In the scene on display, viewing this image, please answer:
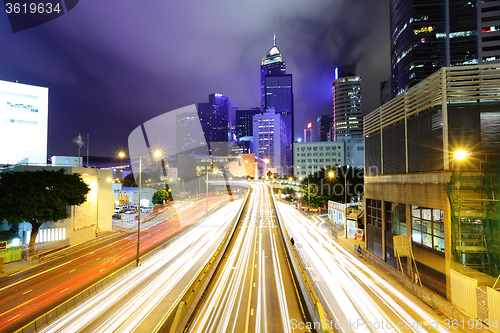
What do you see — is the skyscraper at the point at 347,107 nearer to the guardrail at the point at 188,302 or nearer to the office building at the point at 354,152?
the office building at the point at 354,152

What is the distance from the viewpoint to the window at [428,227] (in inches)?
598

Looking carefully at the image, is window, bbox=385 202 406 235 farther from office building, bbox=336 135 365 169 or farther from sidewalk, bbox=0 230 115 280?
office building, bbox=336 135 365 169

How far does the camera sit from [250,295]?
14.9m

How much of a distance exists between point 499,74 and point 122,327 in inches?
1007

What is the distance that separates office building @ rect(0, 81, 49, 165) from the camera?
141ft

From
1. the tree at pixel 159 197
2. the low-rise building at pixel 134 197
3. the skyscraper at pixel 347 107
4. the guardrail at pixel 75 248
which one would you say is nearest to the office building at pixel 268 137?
the skyscraper at pixel 347 107

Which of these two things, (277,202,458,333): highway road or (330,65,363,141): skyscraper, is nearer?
(277,202,458,333): highway road

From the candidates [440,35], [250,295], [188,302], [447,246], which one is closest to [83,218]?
[188,302]

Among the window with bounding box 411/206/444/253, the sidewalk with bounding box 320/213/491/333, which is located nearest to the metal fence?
the sidewalk with bounding box 320/213/491/333

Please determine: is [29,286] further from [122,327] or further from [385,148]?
[385,148]

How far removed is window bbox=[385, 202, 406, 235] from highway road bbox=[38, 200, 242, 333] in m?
17.0

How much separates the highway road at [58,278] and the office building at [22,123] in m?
28.9

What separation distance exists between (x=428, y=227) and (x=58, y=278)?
27283mm

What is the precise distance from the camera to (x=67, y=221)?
28.2 metres
